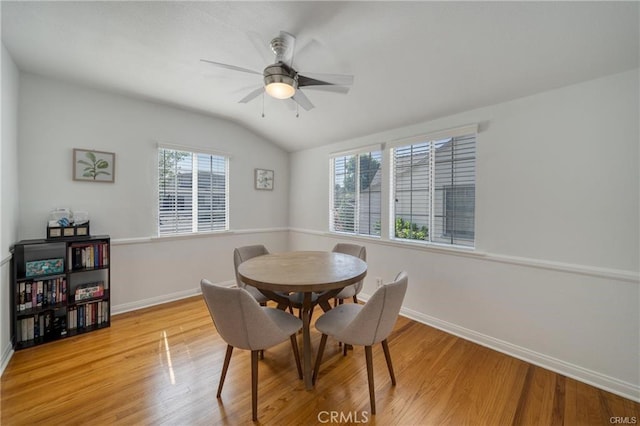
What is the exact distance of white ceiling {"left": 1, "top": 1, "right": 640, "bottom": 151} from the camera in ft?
5.37

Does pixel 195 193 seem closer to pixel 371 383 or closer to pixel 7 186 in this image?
pixel 7 186

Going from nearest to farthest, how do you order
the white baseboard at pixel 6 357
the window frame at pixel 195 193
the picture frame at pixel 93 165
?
the white baseboard at pixel 6 357
the picture frame at pixel 93 165
the window frame at pixel 195 193

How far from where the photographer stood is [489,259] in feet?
8.13

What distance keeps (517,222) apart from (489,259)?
16.9 inches

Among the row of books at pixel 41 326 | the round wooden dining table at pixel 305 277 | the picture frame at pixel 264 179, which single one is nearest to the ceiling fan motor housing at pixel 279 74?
the round wooden dining table at pixel 305 277

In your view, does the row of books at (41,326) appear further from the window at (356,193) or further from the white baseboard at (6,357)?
the window at (356,193)

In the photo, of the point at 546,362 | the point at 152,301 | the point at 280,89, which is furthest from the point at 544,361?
the point at 152,301

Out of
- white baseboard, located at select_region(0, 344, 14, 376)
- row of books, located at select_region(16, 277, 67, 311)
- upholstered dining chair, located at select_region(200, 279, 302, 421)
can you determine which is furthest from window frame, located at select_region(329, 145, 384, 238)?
white baseboard, located at select_region(0, 344, 14, 376)

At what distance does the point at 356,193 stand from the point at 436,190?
3.88ft

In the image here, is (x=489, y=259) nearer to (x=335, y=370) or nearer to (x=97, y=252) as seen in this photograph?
(x=335, y=370)

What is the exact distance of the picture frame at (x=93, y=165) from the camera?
279 centimetres

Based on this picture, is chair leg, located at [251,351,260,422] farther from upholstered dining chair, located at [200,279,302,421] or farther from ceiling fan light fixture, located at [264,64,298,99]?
ceiling fan light fixture, located at [264,64,298,99]

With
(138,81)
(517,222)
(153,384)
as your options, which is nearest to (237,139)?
(138,81)

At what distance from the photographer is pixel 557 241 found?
212 centimetres
